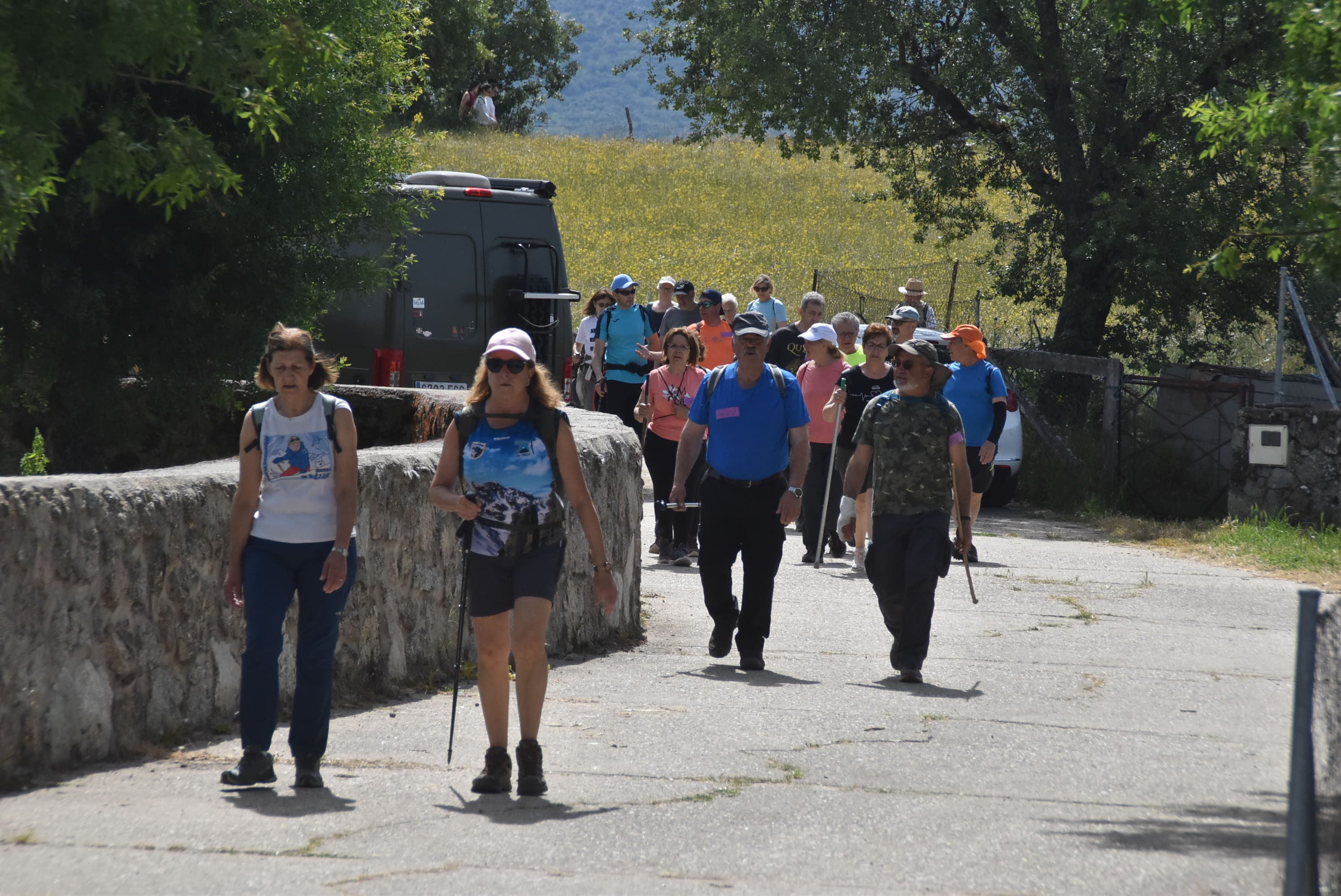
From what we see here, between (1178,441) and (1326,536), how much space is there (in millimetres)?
3431

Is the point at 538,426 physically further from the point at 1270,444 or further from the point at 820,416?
the point at 1270,444

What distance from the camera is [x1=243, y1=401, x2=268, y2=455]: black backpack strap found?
554 cm

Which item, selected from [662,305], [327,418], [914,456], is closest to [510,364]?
[327,418]

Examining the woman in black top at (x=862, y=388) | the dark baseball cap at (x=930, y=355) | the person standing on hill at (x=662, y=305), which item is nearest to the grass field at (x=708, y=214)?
the person standing on hill at (x=662, y=305)

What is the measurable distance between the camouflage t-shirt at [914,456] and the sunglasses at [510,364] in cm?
292

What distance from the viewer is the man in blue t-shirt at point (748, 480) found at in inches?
316

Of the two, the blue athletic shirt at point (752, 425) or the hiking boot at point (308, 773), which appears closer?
the hiking boot at point (308, 773)

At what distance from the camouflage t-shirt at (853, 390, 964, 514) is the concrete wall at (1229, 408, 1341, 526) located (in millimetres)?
6545

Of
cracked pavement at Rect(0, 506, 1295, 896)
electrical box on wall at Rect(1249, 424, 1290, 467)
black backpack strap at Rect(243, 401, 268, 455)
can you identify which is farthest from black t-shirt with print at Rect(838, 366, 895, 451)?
black backpack strap at Rect(243, 401, 268, 455)

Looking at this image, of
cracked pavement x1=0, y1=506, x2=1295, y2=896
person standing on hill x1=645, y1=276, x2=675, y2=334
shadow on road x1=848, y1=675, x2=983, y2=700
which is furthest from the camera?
person standing on hill x1=645, y1=276, x2=675, y2=334

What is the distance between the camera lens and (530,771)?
5.42m

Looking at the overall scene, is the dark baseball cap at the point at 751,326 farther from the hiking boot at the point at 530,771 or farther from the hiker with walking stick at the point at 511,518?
the hiking boot at the point at 530,771

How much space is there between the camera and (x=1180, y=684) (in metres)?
7.75

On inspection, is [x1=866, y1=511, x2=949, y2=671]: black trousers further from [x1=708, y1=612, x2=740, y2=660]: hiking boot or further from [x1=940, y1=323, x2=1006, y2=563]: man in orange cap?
[x1=940, y1=323, x2=1006, y2=563]: man in orange cap
